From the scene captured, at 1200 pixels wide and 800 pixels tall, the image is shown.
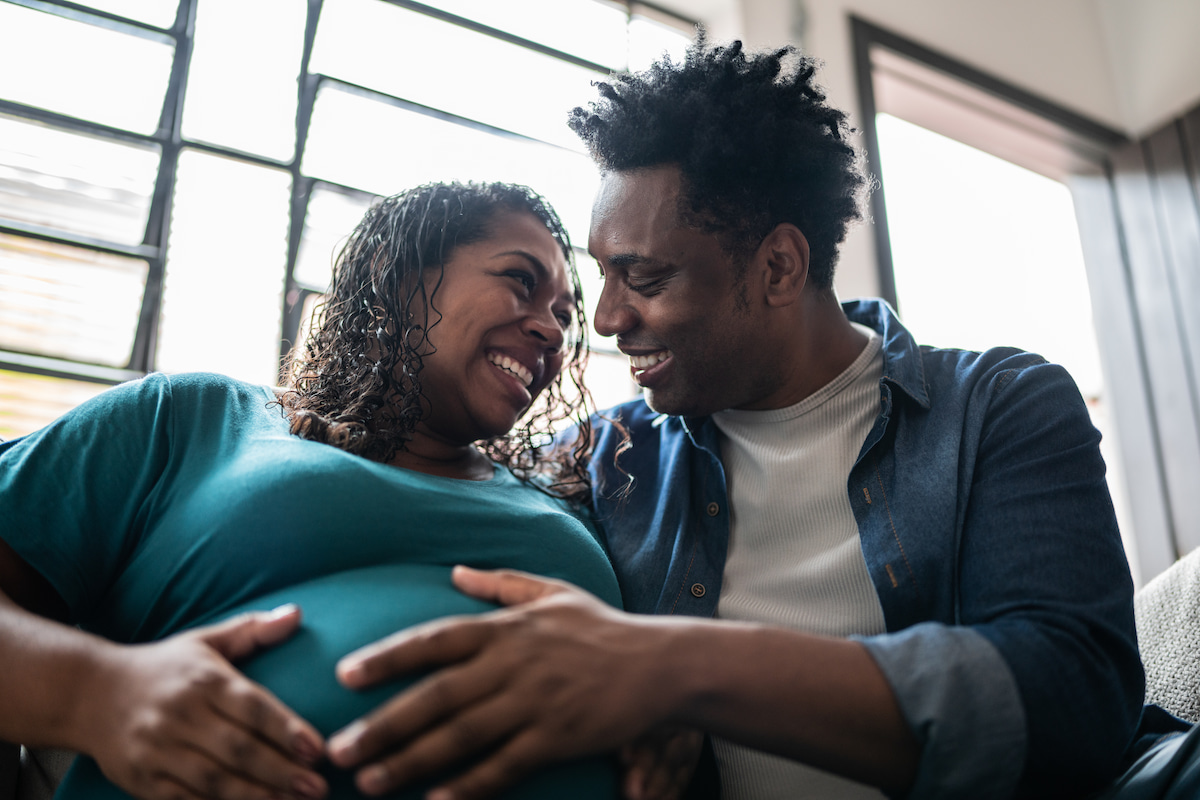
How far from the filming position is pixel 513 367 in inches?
51.2

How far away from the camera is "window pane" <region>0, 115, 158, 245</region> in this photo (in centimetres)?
164

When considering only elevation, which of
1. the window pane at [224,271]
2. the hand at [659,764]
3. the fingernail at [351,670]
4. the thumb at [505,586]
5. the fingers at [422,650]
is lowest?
the hand at [659,764]

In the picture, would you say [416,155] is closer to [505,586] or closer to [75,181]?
[75,181]

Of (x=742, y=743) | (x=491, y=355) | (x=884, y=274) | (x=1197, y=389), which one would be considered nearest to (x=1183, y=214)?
(x=1197, y=389)

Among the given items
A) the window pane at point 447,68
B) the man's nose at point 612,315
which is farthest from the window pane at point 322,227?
the man's nose at point 612,315

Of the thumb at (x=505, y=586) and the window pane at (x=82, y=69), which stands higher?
the window pane at (x=82, y=69)

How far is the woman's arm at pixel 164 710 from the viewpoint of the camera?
2.28ft

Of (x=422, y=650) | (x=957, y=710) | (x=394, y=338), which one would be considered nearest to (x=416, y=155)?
(x=394, y=338)

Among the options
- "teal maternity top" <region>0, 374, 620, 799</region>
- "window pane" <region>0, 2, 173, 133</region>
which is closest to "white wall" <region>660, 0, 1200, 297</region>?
"window pane" <region>0, 2, 173, 133</region>

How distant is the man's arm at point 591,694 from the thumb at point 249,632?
92 mm

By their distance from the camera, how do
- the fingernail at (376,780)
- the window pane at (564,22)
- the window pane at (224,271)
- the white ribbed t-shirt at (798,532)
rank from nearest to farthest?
the fingernail at (376,780) < the white ribbed t-shirt at (798,532) < the window pane at (224,271) < the window pane at (564,22)

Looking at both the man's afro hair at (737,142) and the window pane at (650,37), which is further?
the window pane at (650,37)

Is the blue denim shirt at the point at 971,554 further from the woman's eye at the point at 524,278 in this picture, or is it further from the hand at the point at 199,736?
the hand at the point at 199,736

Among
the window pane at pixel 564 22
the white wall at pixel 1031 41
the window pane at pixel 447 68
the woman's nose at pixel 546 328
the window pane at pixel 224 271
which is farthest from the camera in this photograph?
the white wall at pixel 1031 41
